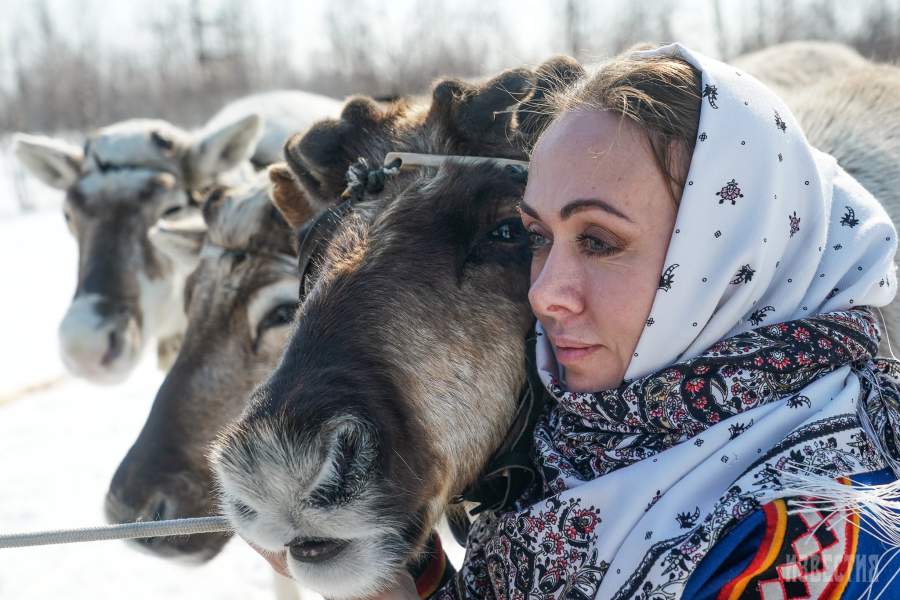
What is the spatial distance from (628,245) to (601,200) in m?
0.13

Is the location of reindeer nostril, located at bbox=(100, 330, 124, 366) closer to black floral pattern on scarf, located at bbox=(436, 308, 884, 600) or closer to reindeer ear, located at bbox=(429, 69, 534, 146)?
reindeer ear, located at bbox=(429, 69, 534, 146)

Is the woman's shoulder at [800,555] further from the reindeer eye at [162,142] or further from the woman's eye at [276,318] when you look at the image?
the reindeer eye at [162,142]

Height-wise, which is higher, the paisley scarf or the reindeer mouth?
the paisley scarf

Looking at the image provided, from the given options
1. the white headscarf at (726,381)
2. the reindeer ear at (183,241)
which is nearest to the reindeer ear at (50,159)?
the reindeer ear at (183,241)

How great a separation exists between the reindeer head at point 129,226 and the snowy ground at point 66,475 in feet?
4.27

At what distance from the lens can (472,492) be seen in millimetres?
2350

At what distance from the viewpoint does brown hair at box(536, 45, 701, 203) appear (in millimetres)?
1877

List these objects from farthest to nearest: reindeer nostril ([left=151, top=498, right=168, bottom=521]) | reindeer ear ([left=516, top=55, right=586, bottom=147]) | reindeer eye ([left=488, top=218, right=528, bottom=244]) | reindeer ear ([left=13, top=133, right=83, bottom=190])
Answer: reindeer ear ([left=13, top=133, right=83, bottom=190]) < reindeer nostril ([left=151, top=498, right=168, bottom=521]) < reindeer ear ([left=516, top=55, right=586, bottom=147]) < reindeer eye ([left=488, top=218, right=528, bottom=244])

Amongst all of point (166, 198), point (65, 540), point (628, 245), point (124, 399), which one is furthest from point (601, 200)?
point (124, 399)

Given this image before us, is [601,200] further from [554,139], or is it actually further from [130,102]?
[130,102]

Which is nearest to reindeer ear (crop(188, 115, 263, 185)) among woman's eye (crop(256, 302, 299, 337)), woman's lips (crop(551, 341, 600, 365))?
woman's eye (crop(256, 302, 299, 337))

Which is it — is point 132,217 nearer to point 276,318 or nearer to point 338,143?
point 276,318

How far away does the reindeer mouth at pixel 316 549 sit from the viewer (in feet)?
6.05

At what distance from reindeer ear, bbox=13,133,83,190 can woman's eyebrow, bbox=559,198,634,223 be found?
500 cm
